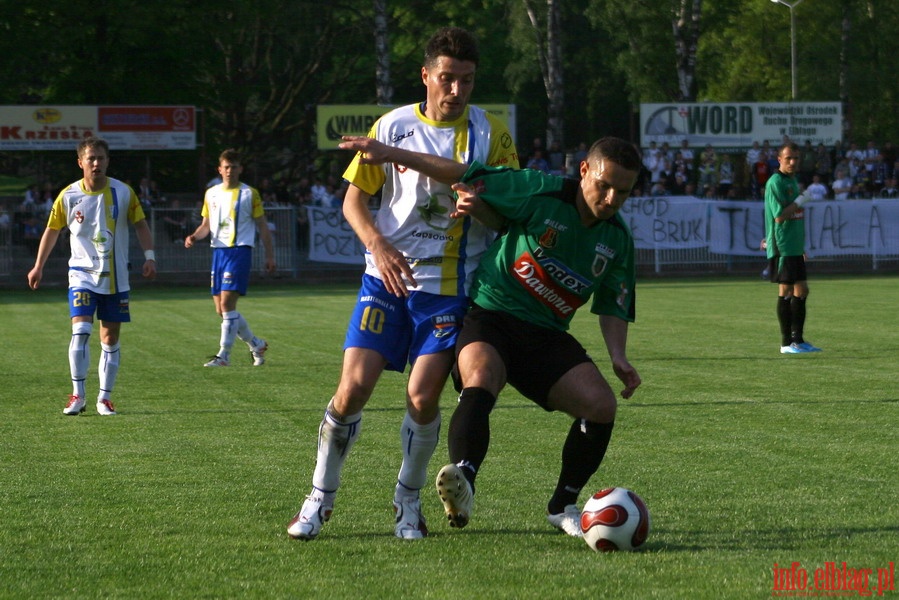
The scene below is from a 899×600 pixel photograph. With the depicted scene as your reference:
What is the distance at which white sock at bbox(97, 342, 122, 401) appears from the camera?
10.1 metres

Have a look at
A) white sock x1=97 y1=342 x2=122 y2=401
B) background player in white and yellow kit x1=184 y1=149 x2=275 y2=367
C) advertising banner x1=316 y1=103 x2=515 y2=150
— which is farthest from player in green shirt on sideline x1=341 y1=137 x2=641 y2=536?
advertising banner x1=316 y1=103 x2=515 y2=150

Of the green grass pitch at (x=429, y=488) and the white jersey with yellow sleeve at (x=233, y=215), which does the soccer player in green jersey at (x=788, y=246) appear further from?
the white jersey with yellow sleeve at (x=233, y=215)

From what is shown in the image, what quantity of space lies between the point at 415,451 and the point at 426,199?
3.52ft

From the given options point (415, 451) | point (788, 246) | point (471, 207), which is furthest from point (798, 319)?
point (471, 207)

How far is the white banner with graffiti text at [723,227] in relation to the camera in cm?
3039

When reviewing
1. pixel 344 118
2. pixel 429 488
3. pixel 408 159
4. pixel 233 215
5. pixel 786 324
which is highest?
pixel 344 118

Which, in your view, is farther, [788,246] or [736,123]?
[736,123]

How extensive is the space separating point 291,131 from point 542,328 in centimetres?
4400

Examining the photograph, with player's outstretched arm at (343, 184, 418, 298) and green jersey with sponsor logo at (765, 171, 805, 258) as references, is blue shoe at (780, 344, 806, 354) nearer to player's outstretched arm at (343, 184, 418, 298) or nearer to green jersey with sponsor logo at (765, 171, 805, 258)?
green jersey with sponsor logo at (765, 171, 805, 258)

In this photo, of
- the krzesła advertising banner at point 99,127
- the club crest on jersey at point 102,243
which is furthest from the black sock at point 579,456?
the krzesła advertising banner at point 99,127

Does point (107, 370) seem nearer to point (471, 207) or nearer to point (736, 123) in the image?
point (471, 207)

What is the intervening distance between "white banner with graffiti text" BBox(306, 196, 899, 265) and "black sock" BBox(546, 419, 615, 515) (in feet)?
80.4

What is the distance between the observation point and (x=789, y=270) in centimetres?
1420

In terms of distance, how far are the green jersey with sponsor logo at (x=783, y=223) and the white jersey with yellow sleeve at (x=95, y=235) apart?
696 centimetres
